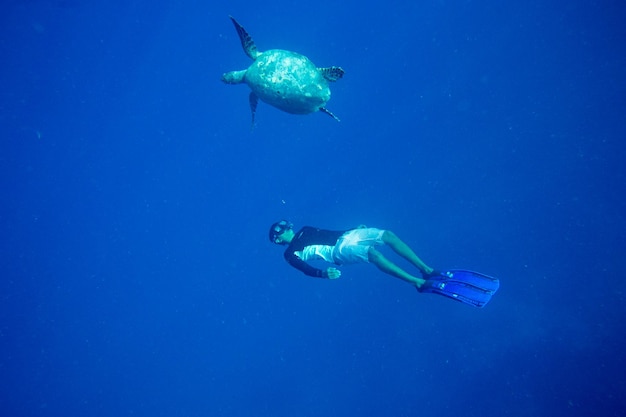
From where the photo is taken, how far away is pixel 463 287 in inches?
186

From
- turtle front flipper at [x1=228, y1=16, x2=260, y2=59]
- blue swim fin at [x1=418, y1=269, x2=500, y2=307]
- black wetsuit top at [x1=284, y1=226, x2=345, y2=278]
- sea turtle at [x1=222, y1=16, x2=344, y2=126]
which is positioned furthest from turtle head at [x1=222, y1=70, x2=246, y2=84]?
blue swim fin at [x1=418, y1=269, x2=500, y2=307]

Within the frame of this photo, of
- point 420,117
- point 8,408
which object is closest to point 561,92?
point 420,117

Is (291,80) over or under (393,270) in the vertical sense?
over

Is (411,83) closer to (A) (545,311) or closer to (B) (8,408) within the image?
(A) (545,311)

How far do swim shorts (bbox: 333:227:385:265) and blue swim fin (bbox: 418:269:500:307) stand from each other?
0.96 meters

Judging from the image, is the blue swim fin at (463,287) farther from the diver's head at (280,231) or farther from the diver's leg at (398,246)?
the diver's head at (280,231)

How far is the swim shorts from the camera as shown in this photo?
193 inches

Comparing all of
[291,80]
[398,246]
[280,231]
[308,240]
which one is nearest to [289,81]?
[291,80]

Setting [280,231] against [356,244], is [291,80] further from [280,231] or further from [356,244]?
[356,244]

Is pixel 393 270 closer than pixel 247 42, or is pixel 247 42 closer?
pixel 393 270

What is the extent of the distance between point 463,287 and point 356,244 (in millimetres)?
1699

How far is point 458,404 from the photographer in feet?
44.8

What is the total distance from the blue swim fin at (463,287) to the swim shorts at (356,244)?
964mm

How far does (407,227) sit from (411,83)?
12.2 m
